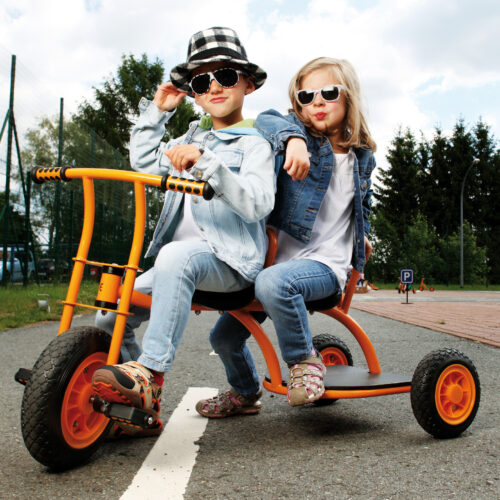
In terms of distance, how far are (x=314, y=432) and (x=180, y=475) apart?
0.75m

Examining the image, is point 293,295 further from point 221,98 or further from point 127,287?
point 221,98

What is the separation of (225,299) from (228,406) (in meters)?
0.73

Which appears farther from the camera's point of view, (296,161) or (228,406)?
(228,406)

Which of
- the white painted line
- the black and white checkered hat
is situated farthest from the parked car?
the black and white checkered hat

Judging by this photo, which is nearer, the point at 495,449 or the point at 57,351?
the point at 57,351

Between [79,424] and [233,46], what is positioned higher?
[233,46]

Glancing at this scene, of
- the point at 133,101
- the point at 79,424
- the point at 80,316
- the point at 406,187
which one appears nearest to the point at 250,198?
the point at 79,424

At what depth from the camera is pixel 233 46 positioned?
2395 mm

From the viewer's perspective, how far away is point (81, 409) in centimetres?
192

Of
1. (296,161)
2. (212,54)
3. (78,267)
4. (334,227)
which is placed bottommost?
(78,267)

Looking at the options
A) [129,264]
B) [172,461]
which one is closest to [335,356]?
[172,461]

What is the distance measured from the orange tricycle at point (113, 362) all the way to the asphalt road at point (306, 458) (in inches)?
4.6

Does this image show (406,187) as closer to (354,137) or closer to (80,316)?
(80,316)

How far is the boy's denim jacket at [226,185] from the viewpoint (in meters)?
1.99
